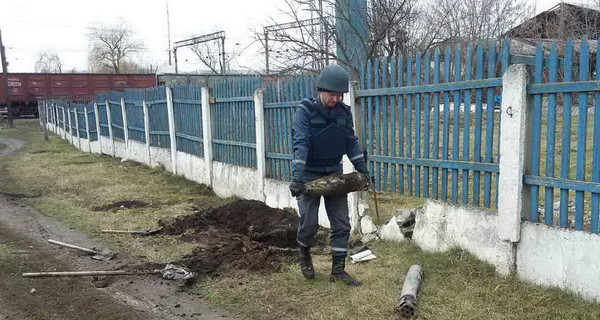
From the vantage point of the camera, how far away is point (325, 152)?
4.30m

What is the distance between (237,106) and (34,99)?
114ft

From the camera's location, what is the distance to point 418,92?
191 inches

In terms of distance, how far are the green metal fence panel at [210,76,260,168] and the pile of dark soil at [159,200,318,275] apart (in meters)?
1.24

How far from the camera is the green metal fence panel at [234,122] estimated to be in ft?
25.5

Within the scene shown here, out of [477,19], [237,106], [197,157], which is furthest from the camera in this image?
[477,19]

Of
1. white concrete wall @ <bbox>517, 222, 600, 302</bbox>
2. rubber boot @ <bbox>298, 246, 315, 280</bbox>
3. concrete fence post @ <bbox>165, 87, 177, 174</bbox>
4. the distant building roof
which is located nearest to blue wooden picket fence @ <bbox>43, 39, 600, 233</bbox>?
white concrete wall @ <bbox>517, 222, 600, 302</bbox>

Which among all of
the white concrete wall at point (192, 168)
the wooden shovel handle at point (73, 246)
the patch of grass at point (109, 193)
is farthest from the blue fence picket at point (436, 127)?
the white concrete wall at point (192, 168)

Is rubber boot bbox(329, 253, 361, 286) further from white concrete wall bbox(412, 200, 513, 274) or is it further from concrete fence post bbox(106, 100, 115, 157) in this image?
concrete fence post bbox(106, 100, 115, 157)

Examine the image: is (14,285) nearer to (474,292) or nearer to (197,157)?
(474,292)

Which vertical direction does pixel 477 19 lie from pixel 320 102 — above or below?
above

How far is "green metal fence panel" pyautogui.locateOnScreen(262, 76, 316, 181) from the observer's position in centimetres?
658

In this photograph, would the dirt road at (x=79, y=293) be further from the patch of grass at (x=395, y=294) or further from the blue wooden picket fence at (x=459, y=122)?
the blue wooden picket fence at (x=459, y=122)

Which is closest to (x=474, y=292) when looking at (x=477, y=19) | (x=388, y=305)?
(x=388, y=305)

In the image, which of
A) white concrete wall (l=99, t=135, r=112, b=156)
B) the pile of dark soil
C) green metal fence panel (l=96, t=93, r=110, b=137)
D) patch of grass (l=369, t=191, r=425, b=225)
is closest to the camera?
the pile of dark soil
